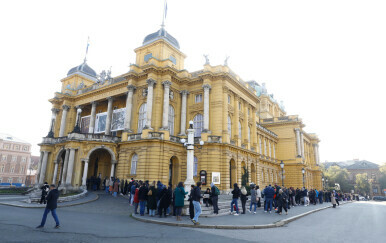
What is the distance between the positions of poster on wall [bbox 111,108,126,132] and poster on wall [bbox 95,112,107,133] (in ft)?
5.32

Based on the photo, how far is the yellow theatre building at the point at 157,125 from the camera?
27.7 metres

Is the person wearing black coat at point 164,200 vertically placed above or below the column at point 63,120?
below

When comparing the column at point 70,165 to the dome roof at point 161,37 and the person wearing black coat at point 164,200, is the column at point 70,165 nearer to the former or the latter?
the dome roof at point 161,37

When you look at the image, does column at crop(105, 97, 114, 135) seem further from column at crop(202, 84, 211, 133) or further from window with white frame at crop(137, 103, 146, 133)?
column at crop(202, 84, 211, 133)

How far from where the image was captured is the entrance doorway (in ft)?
95.0

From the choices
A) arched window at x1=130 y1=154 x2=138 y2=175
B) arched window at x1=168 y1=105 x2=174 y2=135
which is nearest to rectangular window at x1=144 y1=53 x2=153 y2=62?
arched window at x1=168 y1=105 x2=174 y2=135

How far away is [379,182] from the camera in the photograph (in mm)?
86375

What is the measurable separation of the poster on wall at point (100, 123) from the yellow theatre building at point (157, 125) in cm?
15

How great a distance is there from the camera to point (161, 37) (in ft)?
110

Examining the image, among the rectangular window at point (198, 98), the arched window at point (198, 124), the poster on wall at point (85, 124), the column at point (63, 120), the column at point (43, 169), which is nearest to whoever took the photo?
the arched window at point (198, 124)

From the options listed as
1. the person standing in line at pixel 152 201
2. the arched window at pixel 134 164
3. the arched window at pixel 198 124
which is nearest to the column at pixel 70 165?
the arched window at pixel 134 164

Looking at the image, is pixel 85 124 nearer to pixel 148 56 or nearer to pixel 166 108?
pixel 148 56

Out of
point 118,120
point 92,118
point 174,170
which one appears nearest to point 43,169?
point 92,118

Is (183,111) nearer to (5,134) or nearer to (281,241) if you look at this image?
(281,241)
